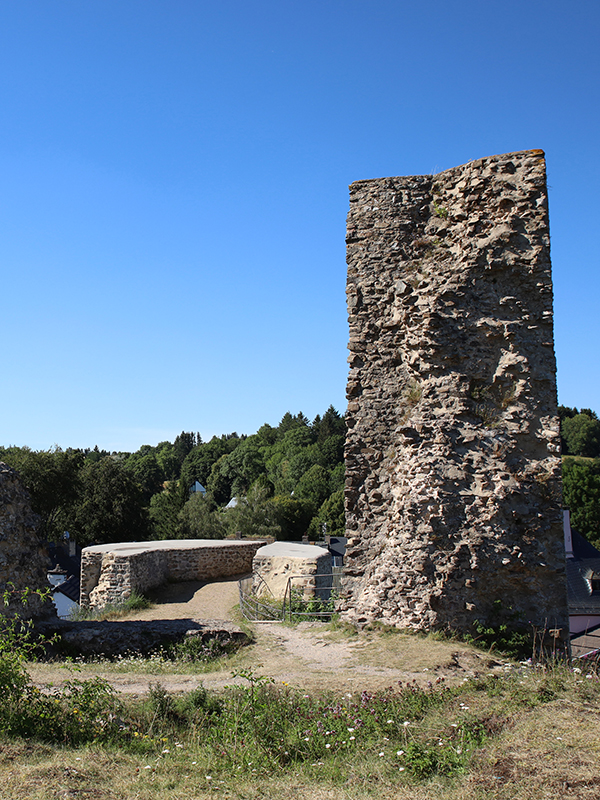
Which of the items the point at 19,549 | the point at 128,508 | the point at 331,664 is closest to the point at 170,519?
the point at 128,508

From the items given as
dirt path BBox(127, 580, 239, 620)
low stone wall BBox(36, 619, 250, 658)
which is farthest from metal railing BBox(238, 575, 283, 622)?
low stone wall BBox(36, 619, 250, 658)

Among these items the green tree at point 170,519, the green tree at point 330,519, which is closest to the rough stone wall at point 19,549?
the green tree at point 170,519

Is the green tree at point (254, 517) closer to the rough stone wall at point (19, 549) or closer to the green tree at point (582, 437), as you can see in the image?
the rough stone wall at point (19, 549)

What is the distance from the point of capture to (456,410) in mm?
8430

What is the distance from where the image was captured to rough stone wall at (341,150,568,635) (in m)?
8.06

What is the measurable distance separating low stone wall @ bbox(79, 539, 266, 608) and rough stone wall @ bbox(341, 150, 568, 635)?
32.3 ft

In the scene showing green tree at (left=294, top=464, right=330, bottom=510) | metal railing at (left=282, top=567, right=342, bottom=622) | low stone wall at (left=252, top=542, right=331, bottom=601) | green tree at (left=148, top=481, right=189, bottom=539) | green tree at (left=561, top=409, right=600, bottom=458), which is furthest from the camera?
green tree at (left=561, top=409, right=600, bottom=458)

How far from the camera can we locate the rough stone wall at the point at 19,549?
890cm

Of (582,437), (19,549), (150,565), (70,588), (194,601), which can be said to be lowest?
(70,588)

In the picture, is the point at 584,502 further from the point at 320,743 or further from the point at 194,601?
the point at 320,743

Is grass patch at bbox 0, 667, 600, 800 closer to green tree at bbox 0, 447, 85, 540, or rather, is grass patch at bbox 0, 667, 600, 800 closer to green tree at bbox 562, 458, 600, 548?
green tree at bbox 0, 447, 85, 540

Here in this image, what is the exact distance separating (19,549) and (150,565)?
9377mm

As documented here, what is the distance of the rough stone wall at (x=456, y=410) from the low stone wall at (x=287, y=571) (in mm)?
6785

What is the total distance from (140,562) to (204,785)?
Result: 45.8ft
